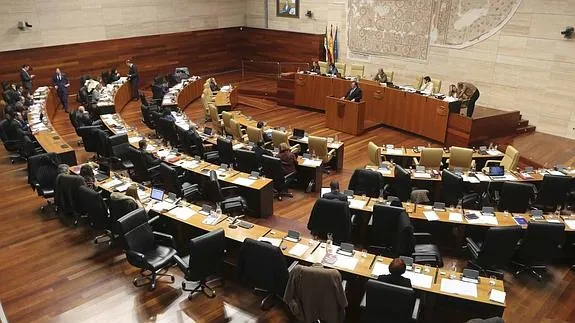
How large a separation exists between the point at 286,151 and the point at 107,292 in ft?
13.4

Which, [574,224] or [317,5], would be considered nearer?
[574,224]

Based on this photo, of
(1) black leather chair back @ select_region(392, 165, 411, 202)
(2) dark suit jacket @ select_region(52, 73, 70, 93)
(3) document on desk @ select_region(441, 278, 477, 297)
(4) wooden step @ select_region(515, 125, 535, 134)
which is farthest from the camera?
(2) dark suit jacket @ select_region(52, 73, 70, 93)

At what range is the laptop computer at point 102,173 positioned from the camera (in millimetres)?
7895

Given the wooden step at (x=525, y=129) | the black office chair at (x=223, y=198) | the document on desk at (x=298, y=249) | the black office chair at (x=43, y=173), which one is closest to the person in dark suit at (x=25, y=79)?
the black office chair at (x=43, y=173)

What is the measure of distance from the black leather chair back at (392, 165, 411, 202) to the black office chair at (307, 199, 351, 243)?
177 centimetres

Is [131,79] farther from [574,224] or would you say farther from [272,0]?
[574,224]

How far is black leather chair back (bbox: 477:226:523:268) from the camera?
224 inches

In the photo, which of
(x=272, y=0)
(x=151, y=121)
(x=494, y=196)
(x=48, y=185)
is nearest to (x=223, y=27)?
(x=272, y=0)

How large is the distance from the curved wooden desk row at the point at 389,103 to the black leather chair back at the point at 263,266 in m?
8.15

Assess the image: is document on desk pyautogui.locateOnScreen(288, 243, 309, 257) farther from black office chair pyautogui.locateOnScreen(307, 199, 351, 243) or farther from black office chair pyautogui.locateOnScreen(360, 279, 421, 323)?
black office chair pyautogui.locateOnScreen(360, 279, 421, 323)

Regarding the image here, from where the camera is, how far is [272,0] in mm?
20000

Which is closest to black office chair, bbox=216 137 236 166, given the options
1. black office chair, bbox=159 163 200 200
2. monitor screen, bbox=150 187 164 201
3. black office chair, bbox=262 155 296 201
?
black office chair, bbox=262 155 296 201

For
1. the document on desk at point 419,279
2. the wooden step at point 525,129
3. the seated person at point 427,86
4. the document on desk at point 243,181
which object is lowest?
the wooden step at point 525,129

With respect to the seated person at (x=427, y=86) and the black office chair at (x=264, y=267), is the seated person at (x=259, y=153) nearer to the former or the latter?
the black office chair at (x=264, y=267)
